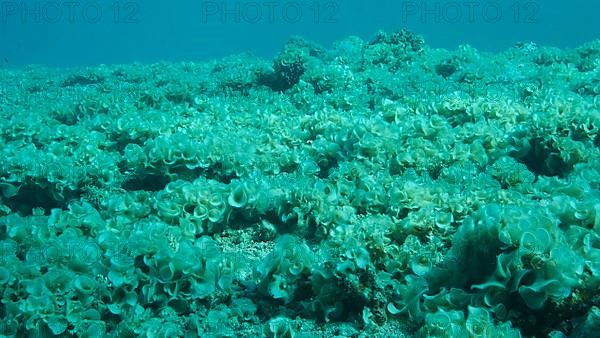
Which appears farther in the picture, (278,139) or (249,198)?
(278,139)

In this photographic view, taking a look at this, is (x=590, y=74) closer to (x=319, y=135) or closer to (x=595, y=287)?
(x=319, y=135)

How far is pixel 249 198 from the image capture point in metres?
5.93

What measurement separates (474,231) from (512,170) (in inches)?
90.3

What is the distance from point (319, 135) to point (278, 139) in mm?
677

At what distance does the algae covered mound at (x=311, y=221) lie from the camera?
3.78 metres

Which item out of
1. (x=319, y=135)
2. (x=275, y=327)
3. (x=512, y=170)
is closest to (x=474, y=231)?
(x=275, y=327)

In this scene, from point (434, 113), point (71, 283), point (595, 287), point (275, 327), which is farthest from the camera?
point (434, 113)

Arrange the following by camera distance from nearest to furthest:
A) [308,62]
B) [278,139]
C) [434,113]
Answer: [278,139]
[434,113]
[308,62]

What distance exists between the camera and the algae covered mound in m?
3.78

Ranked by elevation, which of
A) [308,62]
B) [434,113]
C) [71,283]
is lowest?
[71,283]

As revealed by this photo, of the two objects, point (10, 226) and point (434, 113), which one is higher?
point (434, 113)

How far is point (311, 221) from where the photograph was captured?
5590 mm

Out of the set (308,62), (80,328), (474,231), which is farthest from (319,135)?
(308,62)

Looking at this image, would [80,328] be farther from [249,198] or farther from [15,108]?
[15,108]
